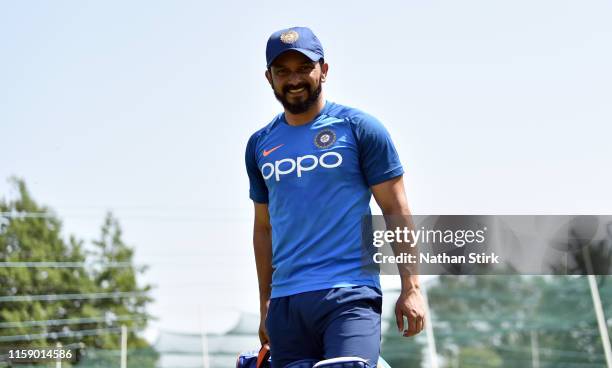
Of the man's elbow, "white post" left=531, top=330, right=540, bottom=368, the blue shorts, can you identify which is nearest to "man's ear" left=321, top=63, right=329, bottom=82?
the man's elbow

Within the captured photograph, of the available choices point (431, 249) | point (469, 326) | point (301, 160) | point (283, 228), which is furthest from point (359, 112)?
point (469, 326)

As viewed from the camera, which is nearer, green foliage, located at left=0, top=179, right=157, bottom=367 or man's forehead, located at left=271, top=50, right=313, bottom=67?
man's forehead, located at left=271, top=50, right=313, bottom=67

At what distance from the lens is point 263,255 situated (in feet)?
12.6

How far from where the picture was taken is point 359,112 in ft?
11.4

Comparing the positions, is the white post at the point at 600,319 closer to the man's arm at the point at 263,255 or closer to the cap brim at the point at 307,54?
the man's arm at the point at 263,255

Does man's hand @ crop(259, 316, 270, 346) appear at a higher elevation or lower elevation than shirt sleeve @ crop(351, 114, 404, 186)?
lower

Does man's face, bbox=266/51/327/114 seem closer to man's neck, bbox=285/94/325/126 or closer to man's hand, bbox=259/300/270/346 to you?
man's neck, bbox=285/94/325/126

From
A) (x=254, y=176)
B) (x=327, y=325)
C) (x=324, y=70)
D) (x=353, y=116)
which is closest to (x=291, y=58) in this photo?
(x=324, y=70)

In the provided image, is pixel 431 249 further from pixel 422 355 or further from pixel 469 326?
pixel 469 326

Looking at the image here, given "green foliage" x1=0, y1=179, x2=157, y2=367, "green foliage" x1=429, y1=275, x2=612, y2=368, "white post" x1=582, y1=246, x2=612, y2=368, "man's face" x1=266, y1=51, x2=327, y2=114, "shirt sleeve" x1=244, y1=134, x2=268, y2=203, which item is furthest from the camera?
"green foliage" x1=0, y1=179, x2=157, y2=367

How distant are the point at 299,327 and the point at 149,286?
3549 centimetres

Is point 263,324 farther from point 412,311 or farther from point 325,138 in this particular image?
point 325,138

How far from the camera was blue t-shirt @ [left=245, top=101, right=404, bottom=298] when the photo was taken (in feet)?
11.0

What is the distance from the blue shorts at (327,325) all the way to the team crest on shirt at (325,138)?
1.76ft
